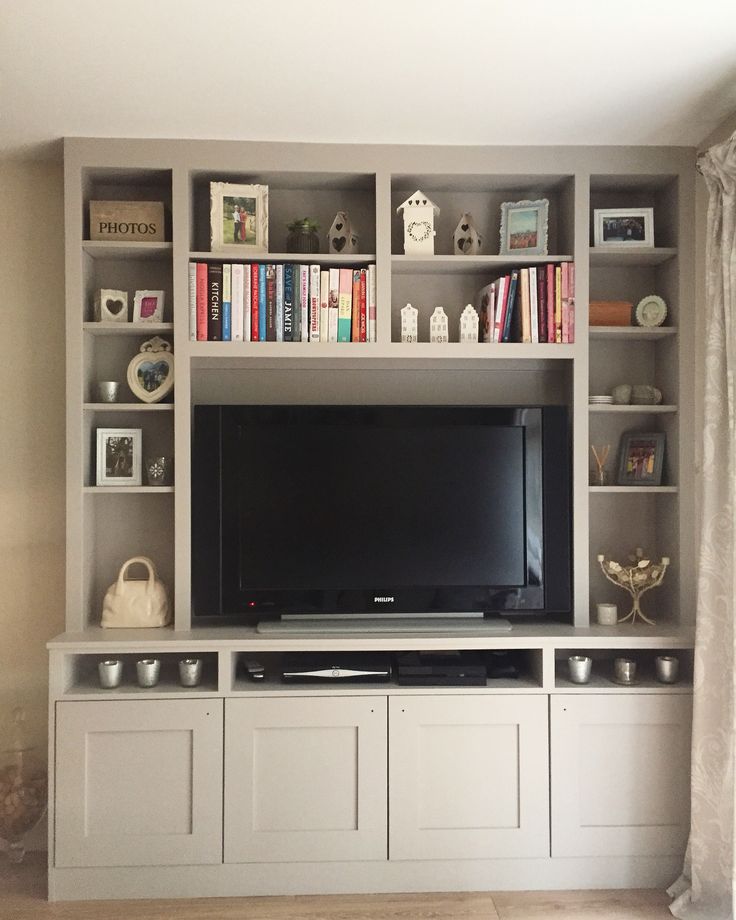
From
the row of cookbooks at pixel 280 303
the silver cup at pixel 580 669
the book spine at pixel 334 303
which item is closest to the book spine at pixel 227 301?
the row of cookbooks at pixel 280 303

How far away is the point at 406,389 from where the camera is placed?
133 inches

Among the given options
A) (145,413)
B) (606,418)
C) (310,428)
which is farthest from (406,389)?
(145,413)

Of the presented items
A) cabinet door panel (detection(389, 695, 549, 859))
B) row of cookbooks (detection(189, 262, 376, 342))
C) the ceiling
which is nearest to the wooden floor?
cabinet door panel (detection(389, 695, 549, 859))

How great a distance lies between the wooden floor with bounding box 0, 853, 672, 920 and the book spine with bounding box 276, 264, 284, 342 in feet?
6.22

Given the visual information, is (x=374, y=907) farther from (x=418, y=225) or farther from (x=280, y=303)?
(x=418, y=225)

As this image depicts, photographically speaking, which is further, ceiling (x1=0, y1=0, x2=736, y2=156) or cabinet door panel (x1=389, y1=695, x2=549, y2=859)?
cabinet door panel (x1=389, y1=695, x2=549, y2=859)

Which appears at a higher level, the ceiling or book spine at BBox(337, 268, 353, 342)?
the ceiling

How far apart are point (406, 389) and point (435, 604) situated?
83 cm

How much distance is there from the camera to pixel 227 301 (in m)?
3.11

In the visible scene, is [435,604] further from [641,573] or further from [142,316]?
[142,316]

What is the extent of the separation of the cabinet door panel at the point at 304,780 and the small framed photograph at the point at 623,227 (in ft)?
6.23

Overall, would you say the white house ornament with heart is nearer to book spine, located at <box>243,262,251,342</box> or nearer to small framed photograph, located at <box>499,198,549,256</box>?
book spine, located at <box>243,262,251,342</box>

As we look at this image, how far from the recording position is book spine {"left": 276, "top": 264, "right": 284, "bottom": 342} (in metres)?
3.12

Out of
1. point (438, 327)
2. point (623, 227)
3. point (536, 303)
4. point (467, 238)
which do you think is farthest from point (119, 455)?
point (623, 227)
